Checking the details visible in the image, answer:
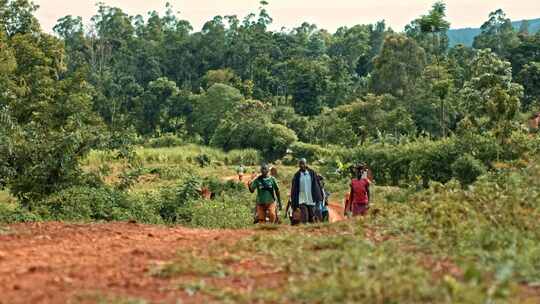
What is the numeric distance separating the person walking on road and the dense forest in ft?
16.5

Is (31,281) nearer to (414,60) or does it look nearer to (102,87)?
(414,60)

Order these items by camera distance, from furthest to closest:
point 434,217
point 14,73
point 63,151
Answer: point 14,73
point 63,151
point 434,217

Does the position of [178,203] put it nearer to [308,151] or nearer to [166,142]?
[308,151]

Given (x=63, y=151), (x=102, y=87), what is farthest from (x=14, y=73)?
(x=102, y=87)

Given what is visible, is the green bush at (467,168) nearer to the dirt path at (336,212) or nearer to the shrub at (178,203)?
the dirt path at (336,212)

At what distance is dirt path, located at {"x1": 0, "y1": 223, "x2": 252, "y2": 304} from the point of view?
5258 millimetres

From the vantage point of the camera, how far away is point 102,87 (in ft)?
178

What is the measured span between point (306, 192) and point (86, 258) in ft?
15.7

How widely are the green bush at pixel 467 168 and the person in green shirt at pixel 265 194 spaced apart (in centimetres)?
912

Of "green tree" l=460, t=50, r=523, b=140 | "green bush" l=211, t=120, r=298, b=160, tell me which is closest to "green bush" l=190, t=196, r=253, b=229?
"green tree" l=460, t=50, r=523, b=140

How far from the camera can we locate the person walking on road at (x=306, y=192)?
10898 millimetres

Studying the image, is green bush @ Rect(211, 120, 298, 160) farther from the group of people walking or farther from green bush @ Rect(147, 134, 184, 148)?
the group of people walking

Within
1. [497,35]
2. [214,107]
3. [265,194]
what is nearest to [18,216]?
[265,194]

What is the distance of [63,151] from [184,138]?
32.0 meters
